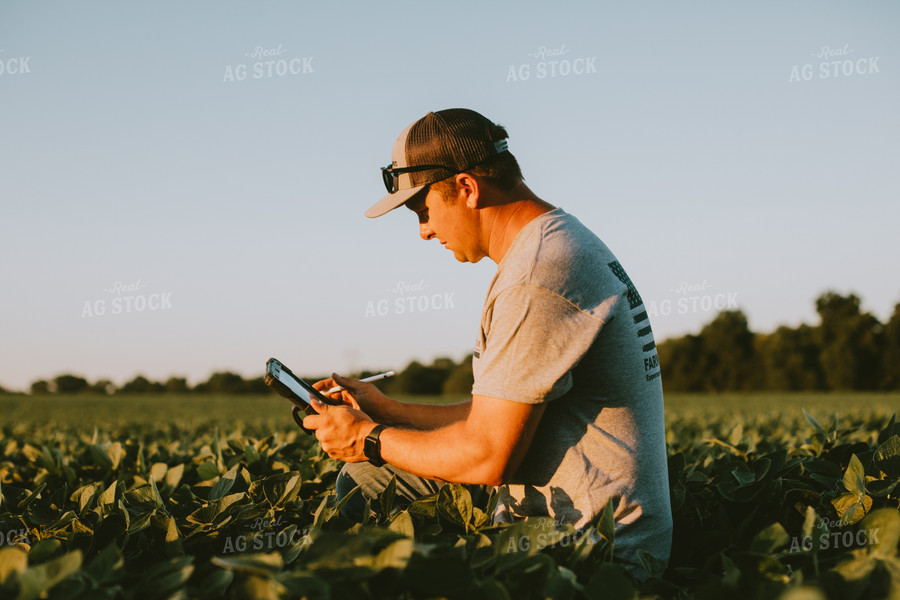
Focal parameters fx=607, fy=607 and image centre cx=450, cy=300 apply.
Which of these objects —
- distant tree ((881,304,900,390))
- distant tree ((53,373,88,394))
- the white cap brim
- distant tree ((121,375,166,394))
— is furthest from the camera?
distant tree ((121,375,166,394))

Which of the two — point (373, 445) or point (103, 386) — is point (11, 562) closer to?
point (373, 445)

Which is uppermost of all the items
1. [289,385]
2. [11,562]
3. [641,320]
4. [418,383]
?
[641,320]

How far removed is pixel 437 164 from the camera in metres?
2.44

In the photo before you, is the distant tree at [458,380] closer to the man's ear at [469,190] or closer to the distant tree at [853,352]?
the distant tree at [853,352]

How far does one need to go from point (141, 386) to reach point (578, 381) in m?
94.1

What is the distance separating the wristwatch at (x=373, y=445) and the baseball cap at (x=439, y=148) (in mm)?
944

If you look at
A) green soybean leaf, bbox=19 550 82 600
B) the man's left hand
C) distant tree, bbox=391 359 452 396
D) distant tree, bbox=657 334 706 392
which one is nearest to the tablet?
the man's left hand

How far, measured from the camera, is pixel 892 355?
6675cm

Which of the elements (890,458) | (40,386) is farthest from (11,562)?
(40,386)

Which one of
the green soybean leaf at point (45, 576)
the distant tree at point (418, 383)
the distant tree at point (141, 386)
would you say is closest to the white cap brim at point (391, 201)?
the green soybean leaf at point (45, 576)

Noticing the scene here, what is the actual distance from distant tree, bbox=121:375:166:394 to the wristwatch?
90.1 meters

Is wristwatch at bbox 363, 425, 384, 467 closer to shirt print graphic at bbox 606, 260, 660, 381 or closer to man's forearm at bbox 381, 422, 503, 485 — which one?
man's forearm at bbox 381, 422, 503, 485

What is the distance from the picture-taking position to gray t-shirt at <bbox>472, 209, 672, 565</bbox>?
6.15ft

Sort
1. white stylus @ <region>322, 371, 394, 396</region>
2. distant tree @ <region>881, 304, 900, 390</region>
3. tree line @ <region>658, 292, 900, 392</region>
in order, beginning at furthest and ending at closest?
tree line @ <region>658, 292, 900, 392</region>
distant tree @ <region>881, 304, 900, 390</region>
white stylus @ <region>322, 371, 394, 396</region>
